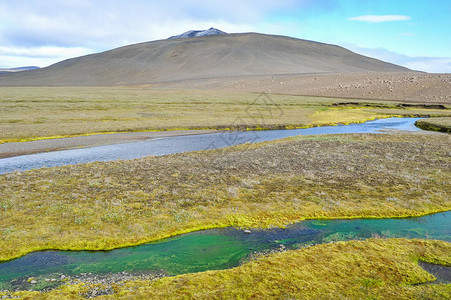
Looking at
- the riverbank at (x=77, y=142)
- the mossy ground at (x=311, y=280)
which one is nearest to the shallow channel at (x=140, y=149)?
the riverbank at (x=77, y=142)

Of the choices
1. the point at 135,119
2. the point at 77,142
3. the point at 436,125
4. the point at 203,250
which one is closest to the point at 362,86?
the point at 436,125

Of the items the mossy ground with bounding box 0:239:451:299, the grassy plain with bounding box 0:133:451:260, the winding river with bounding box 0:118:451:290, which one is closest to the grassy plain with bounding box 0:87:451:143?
the grassy plain with bounding box 0:133:451:260

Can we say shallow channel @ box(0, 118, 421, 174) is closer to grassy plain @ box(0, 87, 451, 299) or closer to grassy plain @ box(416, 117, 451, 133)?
grassy plain @ box(0, 87, 451, 299)

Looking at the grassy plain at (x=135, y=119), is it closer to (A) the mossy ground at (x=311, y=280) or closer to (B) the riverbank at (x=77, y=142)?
(B) the riverbank at (x=77, y=142)

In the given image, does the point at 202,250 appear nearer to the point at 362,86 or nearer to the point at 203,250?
the point at 203,250

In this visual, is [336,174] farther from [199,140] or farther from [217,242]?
[199,140]

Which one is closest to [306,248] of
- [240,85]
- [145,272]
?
[145,272]
